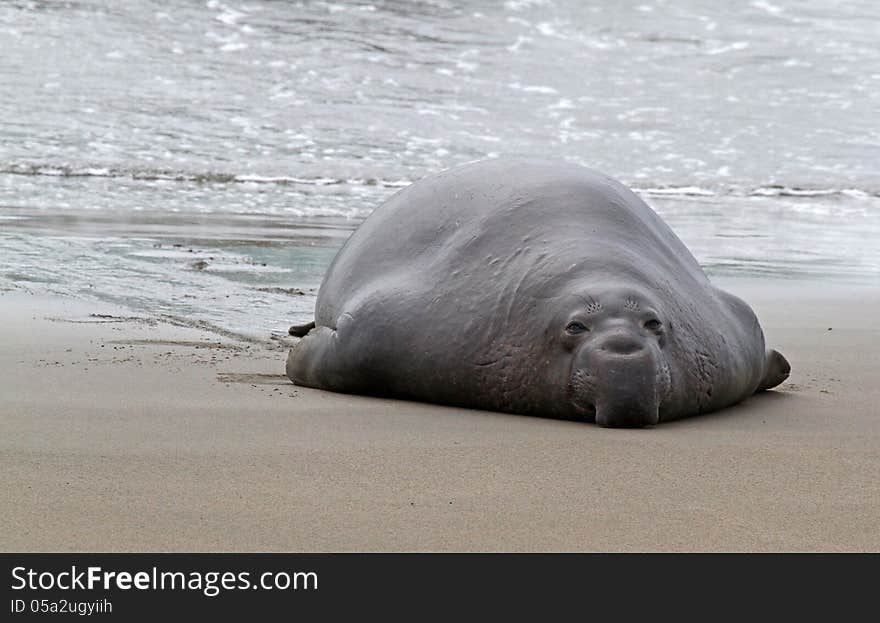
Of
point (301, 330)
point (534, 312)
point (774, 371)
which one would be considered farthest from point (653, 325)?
point (301, 330)

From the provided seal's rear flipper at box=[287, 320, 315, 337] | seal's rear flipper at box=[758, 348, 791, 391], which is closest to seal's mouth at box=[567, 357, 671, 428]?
seal's rear flipper at box=[758, 348, 791, 391]

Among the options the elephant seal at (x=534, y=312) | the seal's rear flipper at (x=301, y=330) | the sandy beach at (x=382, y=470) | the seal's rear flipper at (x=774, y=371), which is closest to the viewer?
the sandy beach at (x=382, y=470)

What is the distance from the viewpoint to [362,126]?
55.6 feet

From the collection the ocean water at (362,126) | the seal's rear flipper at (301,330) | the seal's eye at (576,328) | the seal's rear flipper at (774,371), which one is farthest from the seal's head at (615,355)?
the ocean water at (362,126)

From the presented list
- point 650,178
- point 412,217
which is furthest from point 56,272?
point 650,178

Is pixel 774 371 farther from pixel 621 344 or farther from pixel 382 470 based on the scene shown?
pixel 382 470

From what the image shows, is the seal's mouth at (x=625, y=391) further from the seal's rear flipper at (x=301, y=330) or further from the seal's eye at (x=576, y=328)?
the seal's rear flipper at (x=301, y=330)

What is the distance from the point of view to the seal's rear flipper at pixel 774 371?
4695 millimetres

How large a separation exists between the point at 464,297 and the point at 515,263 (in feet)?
0.62

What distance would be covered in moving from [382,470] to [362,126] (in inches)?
550

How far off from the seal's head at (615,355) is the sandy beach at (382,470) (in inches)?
3.0

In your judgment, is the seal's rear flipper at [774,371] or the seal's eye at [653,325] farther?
the seal's rear flipper at [774,371]
